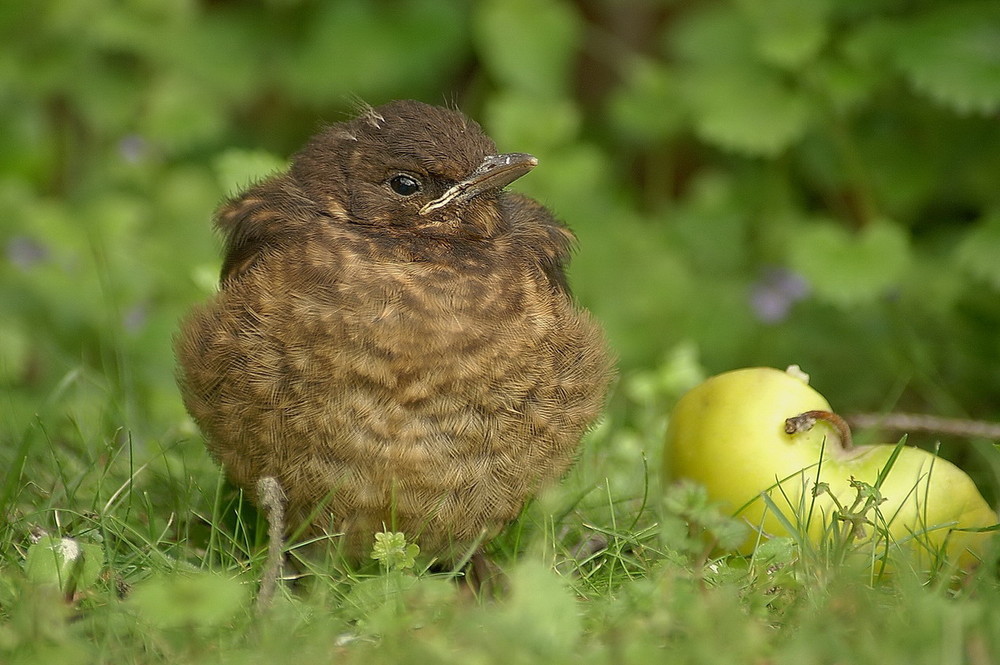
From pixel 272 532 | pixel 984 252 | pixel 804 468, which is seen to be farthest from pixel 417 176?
pixel 984 252

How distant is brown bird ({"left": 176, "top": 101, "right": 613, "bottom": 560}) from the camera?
10.1 ft

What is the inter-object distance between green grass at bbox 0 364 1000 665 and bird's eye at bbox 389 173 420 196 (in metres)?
0.88

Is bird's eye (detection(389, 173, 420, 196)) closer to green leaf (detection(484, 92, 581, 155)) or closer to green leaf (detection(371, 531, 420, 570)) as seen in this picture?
green leaf (detection(371, 531, 420, 570))

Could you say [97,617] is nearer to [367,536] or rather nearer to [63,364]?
[367,536]

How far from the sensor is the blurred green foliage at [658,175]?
5.26 m

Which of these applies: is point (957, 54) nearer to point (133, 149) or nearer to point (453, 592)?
point (453, 592)

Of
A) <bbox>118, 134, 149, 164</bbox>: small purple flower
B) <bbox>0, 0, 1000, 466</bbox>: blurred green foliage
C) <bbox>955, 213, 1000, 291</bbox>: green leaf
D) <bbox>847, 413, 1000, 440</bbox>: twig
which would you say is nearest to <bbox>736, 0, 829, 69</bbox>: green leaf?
<bbox>0, 0, 1000, 466</bbox>: blurred green foliage

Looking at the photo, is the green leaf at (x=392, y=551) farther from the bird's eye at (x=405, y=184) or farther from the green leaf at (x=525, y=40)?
the green leaf at (x=525, y=40)

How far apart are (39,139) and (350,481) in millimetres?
3831

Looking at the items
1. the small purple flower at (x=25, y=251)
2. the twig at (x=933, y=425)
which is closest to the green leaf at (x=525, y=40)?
the small purple flower at (x=25, y=251)

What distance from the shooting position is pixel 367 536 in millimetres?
3219

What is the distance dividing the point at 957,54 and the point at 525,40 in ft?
6.68

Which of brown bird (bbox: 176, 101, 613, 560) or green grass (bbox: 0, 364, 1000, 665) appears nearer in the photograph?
green grass (bbox: 0, 364, 1000, 665)

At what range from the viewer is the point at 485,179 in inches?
137
